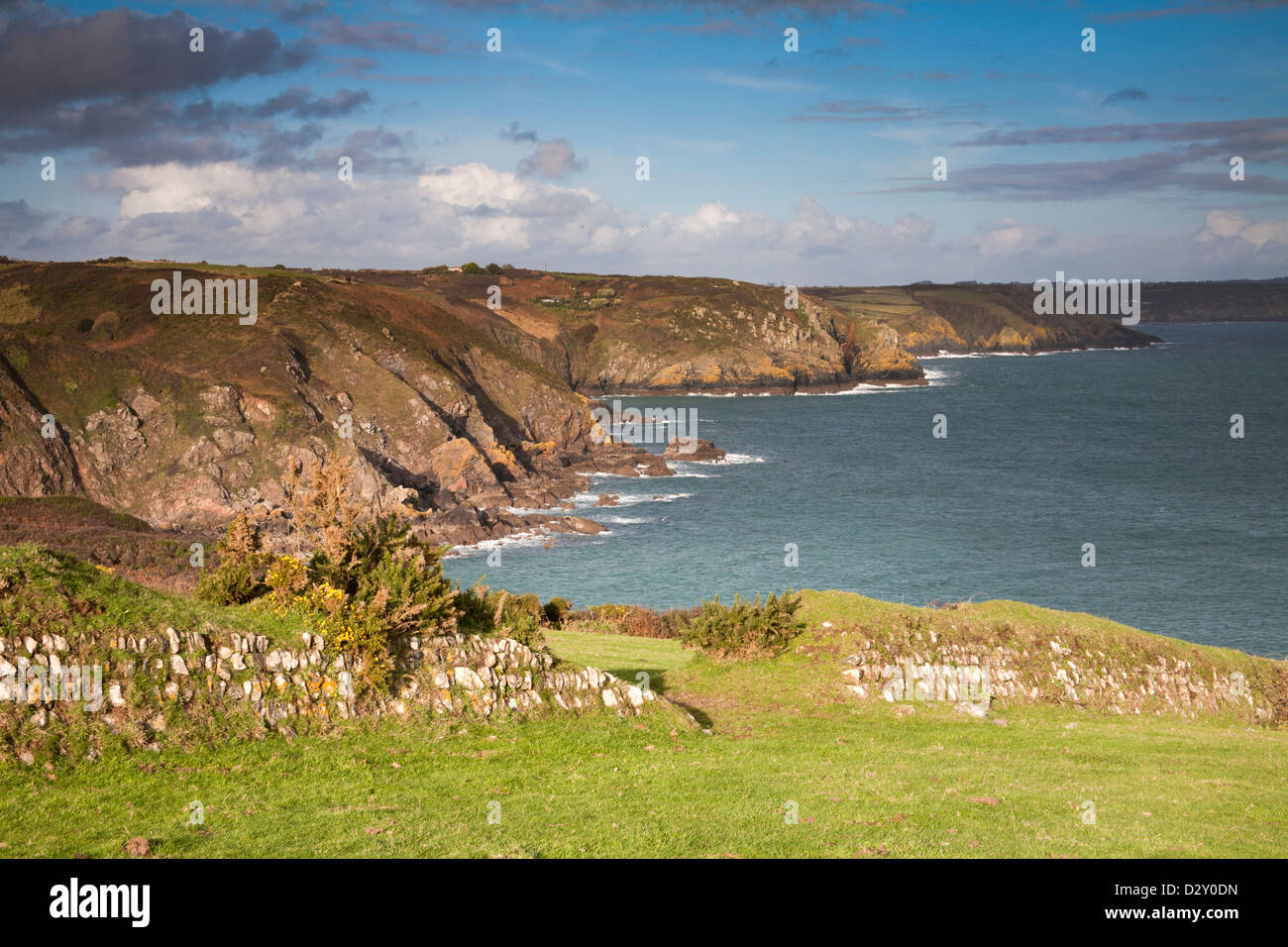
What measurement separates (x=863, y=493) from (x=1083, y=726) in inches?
2566

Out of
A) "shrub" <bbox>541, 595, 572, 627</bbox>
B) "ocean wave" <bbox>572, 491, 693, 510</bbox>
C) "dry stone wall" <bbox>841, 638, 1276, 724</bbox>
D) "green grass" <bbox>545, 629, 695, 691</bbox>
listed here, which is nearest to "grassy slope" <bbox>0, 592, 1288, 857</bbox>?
"dry stone wall" <bbox>841, 638, 1276, 724</bbox>

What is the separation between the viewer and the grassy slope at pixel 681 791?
1221cm

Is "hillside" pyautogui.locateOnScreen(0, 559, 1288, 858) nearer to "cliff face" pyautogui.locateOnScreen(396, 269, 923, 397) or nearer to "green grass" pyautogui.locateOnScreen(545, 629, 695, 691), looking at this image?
"green grass" pyautogui.locateOnScreen(545, 629, 695, 691)

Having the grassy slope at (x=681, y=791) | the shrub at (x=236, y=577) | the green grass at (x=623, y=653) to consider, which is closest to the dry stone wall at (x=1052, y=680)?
the grassy slope at (x=681, y=791)

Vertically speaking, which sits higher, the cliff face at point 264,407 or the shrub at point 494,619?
the cliff face at point 264,407

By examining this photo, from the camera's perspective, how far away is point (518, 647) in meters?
19.6

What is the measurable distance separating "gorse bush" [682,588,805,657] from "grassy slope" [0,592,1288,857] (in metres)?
3.44

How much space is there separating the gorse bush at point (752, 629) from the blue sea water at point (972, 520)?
87.5 feet

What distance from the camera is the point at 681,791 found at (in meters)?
Answer: 15.2

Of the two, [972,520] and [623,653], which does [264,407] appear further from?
[623,653]

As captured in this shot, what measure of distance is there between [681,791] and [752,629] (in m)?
10.6

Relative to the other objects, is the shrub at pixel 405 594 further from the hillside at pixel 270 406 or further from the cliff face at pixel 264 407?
the cliff face at pixel 264 407
